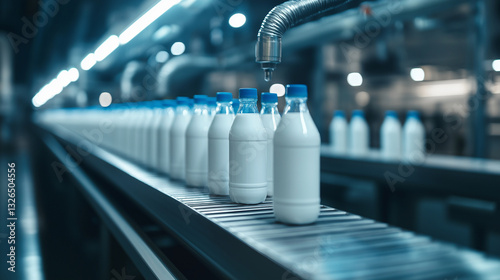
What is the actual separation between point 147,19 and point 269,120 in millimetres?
1260

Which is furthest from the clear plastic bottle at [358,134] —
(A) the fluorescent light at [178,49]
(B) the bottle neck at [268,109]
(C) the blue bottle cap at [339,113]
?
(A) the fluorescent light at [178,49]

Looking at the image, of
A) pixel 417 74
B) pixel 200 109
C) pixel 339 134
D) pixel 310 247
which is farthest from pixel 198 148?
pixel 417 74

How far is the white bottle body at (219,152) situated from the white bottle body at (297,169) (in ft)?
0.97

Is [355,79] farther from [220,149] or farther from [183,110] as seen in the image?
[220,149]

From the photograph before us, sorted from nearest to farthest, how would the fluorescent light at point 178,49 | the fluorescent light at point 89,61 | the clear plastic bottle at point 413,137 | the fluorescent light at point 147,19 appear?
the fluorescent light at point 147,19 < the clear plastic bottle at point 413,137 < the fluorescent light at point 89,61 < the fluorescent light at point 178,49

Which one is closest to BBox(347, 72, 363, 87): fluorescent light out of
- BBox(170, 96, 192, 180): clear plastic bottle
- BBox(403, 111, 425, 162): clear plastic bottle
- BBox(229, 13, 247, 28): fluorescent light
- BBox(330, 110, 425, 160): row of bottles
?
BBox(229, 13, 247, 28): fluorescent light

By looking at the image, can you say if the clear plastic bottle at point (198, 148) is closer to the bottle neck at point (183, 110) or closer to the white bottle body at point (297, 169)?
the bottle neck at point (183, 110)

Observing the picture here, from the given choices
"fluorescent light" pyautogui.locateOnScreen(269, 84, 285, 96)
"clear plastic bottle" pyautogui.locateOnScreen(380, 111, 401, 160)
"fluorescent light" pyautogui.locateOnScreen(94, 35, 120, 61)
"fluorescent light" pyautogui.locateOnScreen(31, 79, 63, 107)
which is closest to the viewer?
"clear plastic bottle" pyautogui.locateOnScreen(380, 111, 401, 160)

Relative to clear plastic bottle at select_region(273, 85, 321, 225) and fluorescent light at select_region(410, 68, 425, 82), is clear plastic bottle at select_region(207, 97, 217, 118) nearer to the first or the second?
clear plastic bottle at select_region(273, 85, 321, 225)

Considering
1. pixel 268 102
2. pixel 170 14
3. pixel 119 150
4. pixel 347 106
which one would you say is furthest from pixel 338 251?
pixel 347 106

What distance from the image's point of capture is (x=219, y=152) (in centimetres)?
115

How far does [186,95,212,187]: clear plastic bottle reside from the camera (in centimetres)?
129

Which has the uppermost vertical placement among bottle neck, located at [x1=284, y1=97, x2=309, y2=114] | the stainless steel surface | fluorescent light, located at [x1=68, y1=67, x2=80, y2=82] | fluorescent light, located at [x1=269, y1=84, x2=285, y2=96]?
fluorescent light, located at [x1=68, y1=67, x2=80, y2=82]

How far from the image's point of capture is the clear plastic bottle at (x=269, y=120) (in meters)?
1.10
